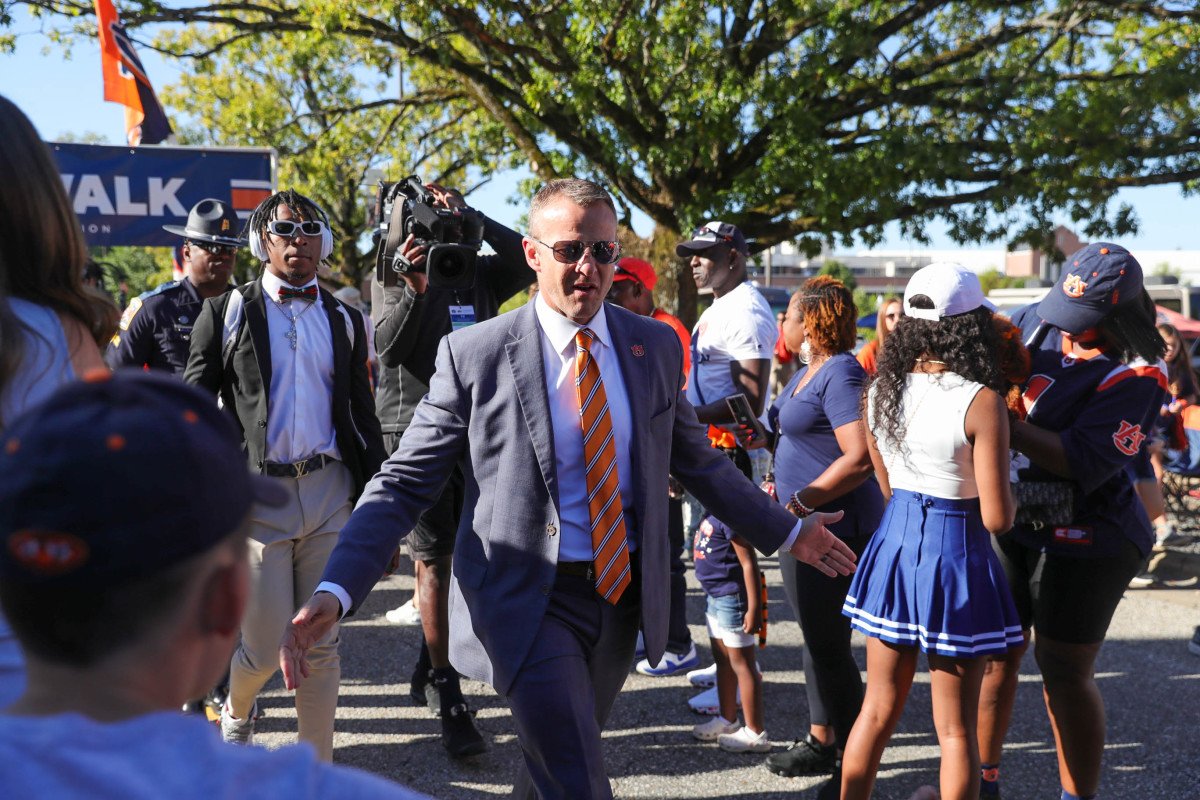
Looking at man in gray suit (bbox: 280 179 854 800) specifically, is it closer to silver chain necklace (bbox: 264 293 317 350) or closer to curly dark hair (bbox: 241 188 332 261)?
silver chain necklace (bbox: 264 293 317 350)

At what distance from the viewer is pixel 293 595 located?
12.3 ft

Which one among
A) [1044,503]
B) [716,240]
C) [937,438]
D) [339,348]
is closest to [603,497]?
[937,438]

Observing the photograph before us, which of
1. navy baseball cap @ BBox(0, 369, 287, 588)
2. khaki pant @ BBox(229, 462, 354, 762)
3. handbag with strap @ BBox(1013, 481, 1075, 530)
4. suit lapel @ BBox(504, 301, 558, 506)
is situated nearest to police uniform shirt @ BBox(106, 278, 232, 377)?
khaki pant @ BBox(229, 462, 354, 762)

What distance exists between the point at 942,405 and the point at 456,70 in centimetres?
1184

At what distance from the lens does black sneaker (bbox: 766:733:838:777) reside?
409cm

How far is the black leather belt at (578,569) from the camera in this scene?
262cm

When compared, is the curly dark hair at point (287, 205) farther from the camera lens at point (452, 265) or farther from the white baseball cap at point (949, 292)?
the white baseball cap at point (949, 292)

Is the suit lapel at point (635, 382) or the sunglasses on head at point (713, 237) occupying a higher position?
the sunglasses on head at point (713, 237)

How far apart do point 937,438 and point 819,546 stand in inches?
24.5

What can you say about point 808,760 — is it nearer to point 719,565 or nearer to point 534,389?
point 719,565

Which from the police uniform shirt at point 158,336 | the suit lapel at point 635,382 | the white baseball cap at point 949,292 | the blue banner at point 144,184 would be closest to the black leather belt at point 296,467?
→ the police uniform shirt at point 158,336

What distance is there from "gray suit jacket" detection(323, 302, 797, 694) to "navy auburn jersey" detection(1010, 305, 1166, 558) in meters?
1.26

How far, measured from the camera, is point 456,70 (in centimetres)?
1362

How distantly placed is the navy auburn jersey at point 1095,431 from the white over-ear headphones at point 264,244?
2.80 m
